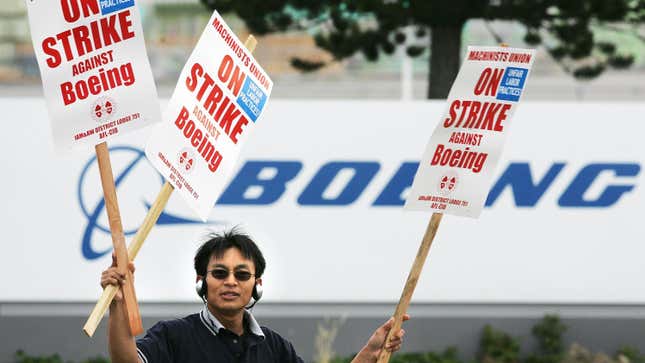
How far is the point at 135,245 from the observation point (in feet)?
16.7

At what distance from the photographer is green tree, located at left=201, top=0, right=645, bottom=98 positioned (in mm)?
13070

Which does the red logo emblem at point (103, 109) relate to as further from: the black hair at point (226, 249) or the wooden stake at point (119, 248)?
the black hair at point (226, 249)

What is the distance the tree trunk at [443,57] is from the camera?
13203 millimetres

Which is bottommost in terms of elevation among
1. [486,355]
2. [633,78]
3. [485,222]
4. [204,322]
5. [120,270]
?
[633,78]

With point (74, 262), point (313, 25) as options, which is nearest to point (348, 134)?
point (74, 262)

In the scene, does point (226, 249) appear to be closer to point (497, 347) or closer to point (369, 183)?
point (369, 183)

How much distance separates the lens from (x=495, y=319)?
35.9ft

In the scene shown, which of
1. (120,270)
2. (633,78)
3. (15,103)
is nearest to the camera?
Result: (120,270)

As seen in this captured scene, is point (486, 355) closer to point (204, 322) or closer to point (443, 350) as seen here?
point (443, 350)

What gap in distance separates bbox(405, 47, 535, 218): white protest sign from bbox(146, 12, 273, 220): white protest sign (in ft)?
2.11

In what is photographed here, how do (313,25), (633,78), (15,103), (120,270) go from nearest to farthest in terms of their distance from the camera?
(120,270)
(15,103)
(313,25)
(633,78)

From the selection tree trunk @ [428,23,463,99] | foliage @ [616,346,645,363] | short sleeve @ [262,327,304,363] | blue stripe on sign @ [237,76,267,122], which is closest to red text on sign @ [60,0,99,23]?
blue stripe on sign @ [237,76,267,122]

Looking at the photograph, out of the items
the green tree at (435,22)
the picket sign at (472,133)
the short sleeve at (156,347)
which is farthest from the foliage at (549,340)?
the short sleeve at (156,347)

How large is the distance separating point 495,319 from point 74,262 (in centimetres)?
276
